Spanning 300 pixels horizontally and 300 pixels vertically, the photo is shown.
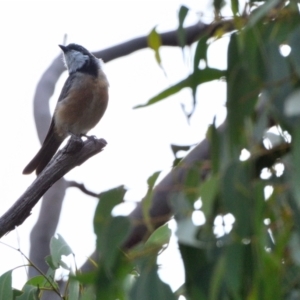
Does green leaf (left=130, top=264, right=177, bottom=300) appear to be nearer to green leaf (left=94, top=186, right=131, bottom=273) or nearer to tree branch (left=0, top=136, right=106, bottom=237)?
green leaf (left=94, top=186, right=131, bottom=273)

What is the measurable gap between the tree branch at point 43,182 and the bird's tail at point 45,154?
3.55ft

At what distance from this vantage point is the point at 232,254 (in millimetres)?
1087

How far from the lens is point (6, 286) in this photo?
171 centimetres

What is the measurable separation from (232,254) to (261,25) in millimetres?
418

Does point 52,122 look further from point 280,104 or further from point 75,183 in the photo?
point 280,104

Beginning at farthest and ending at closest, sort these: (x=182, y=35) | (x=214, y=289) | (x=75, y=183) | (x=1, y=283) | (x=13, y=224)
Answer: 1. (x=75, y=183)
2. (x=13, y=224)
3. (x=1, y=283)
4. (x=182, y=35)
5. (x=214, y=289)

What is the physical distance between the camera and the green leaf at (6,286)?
1.70m

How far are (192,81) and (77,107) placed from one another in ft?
7.85

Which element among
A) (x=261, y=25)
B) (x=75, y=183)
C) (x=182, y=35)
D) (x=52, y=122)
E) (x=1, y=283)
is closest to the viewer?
(x=261, y=25)

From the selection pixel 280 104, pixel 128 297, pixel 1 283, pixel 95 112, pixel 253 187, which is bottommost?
pixel 95 112

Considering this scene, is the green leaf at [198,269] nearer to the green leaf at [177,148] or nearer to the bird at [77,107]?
the green leaf at [177,148]

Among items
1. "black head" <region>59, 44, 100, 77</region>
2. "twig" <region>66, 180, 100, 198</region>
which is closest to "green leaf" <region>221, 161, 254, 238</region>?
"twig" <region>66, 180, 100, 198</region>

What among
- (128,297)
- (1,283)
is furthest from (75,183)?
(128,297)

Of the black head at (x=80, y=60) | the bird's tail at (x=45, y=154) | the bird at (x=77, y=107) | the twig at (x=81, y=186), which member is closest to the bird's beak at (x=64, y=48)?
the black head at (x=80, y=60)
